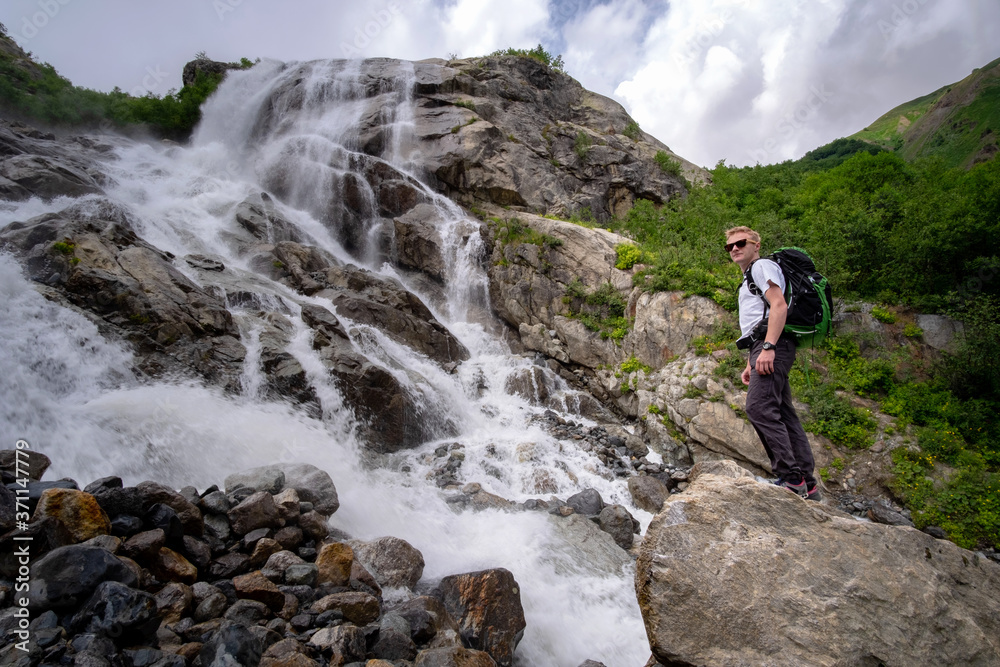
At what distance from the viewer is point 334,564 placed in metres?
4.04

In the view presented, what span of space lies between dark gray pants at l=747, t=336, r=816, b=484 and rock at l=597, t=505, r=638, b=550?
12.3 ft

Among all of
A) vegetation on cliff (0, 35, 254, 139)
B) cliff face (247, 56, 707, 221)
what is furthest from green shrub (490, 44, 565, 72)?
vegetation on cliff (0, 35, 254, 139)

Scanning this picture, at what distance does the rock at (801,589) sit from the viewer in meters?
2.58

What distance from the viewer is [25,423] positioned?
5.57 m

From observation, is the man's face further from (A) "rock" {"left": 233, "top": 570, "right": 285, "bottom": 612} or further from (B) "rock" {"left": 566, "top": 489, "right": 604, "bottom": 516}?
(B) "rock" {"left": 566, "top": 489, "right": 604, "bottom": 516}

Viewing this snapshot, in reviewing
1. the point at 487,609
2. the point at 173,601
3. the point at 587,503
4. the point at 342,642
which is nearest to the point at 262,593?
the point at 173,601

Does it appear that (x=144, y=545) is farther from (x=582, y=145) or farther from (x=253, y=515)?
(x=582, y=145)

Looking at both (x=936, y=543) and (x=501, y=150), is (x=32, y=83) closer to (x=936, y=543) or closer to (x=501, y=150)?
(x=501, y=150)

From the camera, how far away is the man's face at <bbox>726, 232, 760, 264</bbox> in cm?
426

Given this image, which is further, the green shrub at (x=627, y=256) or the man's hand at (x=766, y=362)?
the green shrub at (x=627, y=256)

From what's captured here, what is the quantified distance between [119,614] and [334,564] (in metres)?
1.64

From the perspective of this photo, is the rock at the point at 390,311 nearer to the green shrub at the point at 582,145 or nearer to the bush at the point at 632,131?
the green shrub at the point at 582,145

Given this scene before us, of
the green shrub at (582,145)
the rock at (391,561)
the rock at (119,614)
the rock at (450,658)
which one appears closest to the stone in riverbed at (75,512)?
the rock at (119,614)

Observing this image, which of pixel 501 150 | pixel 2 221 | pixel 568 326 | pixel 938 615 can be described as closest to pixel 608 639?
pixel 938 615
